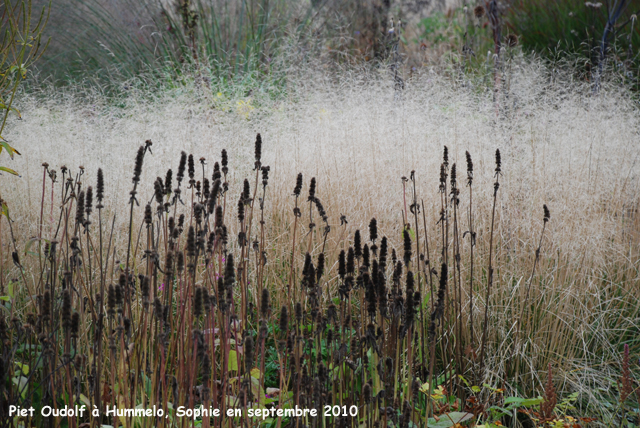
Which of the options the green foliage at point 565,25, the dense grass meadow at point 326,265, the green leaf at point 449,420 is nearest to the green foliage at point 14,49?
the dense grass meadow at point 326,265

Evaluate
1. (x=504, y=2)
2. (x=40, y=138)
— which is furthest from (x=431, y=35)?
(x=40, y=138)

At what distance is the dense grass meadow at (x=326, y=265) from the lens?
1.34 metres

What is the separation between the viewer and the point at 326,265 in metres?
2.69

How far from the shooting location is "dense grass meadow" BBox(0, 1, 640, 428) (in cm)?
134

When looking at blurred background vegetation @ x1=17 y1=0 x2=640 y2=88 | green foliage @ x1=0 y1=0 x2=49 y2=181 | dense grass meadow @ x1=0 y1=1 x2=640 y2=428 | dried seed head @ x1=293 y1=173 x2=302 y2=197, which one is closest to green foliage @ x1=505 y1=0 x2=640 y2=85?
blurred background vegetation @ x1=17 y1=0 x2=640 y2=88

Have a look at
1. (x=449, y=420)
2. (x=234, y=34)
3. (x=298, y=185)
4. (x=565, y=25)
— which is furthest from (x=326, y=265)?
(x=565, y=25)

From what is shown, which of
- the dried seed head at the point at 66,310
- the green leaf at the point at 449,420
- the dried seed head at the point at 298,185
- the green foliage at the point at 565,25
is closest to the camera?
the dried seed head at the point at 66,310

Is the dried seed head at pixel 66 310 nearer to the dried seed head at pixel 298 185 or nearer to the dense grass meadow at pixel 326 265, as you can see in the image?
the dense grass meadow at pixel 326 265

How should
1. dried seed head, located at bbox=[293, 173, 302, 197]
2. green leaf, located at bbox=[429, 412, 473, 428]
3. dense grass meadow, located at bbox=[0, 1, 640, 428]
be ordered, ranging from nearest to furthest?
dense grass meadow, located at bbox=[0, 1, 640, 428]
green leaf, located at bbox=[429, 412, 473, 428]
dried seed head, located at bbox=[293, 173, 302, 197]

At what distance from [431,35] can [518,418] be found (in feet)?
39.4

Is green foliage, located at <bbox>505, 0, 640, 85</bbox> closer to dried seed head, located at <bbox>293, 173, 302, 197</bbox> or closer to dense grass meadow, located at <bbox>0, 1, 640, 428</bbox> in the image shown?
dense grass meadow, located at <bbox>0, 1, 640, 428</bbox>

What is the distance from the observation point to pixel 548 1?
8836 mm

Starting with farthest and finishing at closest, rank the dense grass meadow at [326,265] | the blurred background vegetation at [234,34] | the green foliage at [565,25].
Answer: the green foliage at [565,25], the blurred background vegetation at [234,34], the dense grass meadow at [326,265]

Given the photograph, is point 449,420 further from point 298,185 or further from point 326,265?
point 326,265
